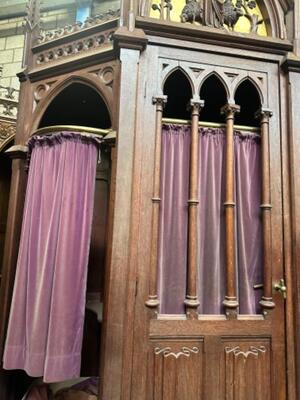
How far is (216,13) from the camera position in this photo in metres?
1.69

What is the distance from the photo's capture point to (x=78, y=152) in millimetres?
1630

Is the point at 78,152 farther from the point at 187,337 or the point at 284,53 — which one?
the point at 284,53

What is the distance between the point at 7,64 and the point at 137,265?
10.9ft

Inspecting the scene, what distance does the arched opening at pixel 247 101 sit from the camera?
173 cm

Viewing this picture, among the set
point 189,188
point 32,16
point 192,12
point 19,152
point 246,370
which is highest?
point 32,16

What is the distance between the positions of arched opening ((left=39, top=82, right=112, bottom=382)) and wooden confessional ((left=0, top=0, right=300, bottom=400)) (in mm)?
284

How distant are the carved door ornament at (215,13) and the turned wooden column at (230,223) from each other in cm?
49

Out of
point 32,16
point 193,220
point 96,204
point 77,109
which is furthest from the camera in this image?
point 96,204

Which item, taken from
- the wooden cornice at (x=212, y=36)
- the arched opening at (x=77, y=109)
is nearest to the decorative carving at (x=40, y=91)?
the arched opening at (x=77, y=109)

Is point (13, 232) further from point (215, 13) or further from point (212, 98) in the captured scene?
point (215, 13)

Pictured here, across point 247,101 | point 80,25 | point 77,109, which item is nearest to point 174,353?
point 247,101

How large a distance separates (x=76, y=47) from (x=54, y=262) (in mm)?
1220

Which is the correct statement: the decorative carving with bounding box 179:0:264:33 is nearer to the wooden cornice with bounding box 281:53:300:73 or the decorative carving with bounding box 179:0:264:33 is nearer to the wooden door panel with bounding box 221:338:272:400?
the wooden cornice with bounding box 281:53:300:73

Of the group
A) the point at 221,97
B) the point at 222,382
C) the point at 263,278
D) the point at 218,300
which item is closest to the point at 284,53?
the point at 221,97
